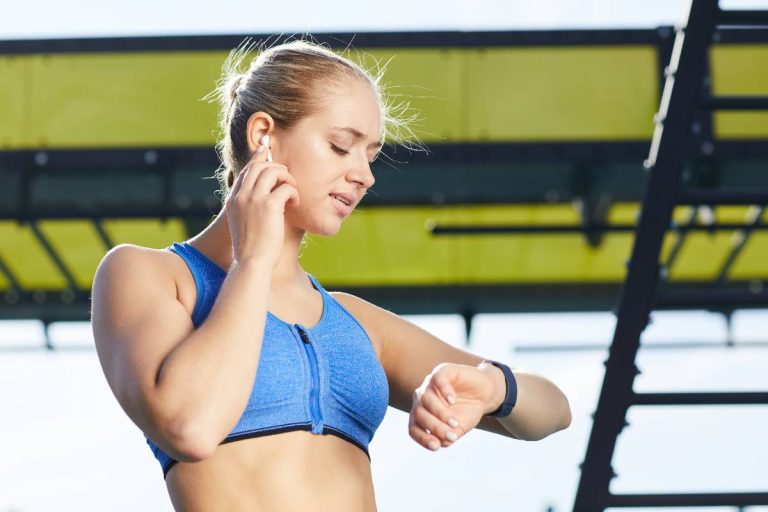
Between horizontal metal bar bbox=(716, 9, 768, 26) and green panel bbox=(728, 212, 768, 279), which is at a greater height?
horizontal metal bar bbox=(716, 9, 768, 26)

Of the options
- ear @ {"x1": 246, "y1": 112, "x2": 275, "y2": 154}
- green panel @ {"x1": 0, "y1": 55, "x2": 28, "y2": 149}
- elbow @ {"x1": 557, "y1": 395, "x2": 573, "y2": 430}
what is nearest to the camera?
ear @ {"x1": 246, "y1": 112, "x2": 275, "y2": 154}

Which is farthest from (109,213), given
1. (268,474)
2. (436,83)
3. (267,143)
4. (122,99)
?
(268,474)

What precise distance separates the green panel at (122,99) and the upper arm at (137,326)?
3.13 m

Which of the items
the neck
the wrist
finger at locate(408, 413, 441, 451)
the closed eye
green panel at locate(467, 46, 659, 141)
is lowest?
finger at locate(408, 413, 441, 451)

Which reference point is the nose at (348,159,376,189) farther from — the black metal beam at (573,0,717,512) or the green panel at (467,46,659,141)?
the green panel at (467,46,659,141)

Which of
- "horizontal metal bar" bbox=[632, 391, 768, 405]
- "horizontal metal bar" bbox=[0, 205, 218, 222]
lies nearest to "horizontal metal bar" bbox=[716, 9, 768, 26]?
"horizontal metal bar" bbox=[632, 391, 768, 405]

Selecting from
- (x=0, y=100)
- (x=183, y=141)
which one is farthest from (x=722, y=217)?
(x=0, y=100)

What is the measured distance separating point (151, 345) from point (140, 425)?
10 cm

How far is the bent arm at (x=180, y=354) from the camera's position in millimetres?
1438

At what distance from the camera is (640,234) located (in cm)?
279

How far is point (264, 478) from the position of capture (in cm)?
164

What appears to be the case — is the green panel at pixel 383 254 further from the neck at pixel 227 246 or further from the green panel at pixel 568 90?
the neck at pixel 227 246

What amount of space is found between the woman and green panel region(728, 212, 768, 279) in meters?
3.70

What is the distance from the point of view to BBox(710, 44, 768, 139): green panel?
4.68 m
